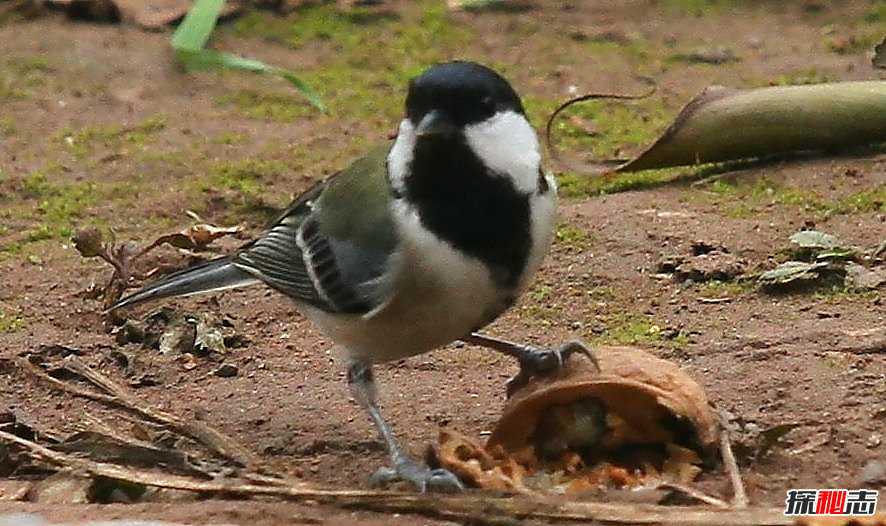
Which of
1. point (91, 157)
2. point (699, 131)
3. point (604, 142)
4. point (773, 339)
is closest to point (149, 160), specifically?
point (91, 157)

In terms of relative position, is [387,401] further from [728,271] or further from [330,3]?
[330,3]

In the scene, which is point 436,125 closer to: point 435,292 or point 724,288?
point 435,292

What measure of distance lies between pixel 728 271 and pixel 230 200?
163 centimetres

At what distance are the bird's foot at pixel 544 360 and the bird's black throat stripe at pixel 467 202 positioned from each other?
194 millimetres

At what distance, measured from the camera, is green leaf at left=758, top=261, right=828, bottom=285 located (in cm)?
372

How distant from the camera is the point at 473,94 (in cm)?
279

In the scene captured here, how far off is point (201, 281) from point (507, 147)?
97cm

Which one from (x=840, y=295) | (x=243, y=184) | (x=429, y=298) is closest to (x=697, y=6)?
(x=243, y=184)

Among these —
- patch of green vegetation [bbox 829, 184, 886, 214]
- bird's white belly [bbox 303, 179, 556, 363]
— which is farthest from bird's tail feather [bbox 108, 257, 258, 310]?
patch of green vegetation [bbox 829, 184, 886, 214]

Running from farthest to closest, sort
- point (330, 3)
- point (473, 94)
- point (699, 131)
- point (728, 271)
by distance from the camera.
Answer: point (330, 3) < point (699, 131) < point (728, 271) < point (473, 94)

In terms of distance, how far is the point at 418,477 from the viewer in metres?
2.68

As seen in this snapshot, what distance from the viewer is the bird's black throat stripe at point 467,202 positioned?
2.82 meters

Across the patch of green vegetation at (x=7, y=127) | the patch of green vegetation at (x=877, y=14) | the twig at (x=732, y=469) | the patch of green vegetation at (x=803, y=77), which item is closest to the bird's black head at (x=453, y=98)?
the twig at (x=732, y=469)

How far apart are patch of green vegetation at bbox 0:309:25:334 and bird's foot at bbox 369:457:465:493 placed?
1.42m
